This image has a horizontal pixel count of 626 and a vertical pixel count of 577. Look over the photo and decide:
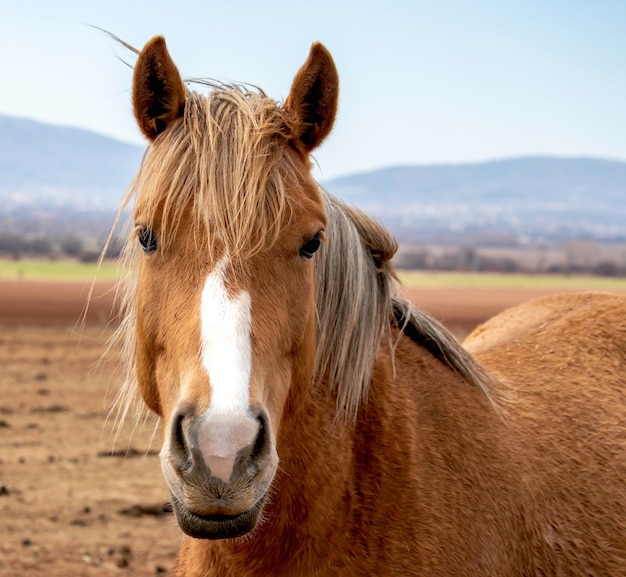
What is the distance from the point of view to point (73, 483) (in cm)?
838

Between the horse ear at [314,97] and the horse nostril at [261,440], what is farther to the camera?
the horse ear at [314,97]

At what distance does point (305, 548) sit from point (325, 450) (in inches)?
13.9

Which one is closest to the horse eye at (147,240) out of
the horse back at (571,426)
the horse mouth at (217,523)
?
the horse mouth at (217,523)

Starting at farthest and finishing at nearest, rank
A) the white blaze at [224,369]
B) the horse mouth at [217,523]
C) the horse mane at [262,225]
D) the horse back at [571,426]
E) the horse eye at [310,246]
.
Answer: the horse back at [571,426]
the horse eye at [310,246]
the horse mane at [262,225]
the horse mouth at [217,523]
the white blaze at [224,369]

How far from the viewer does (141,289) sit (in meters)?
2.82

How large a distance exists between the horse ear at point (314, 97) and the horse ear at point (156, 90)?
0.42 meters

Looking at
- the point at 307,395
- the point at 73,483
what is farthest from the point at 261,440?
the point at 73,483

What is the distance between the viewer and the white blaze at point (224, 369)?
219 centimetres

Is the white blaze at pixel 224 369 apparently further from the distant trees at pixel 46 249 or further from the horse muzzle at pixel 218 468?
the distant trees at pixel 46 249

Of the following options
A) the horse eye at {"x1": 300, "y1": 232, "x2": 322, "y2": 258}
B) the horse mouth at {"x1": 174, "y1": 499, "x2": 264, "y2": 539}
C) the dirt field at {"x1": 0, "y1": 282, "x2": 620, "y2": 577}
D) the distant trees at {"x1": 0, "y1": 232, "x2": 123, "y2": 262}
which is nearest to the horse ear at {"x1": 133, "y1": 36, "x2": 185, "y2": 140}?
the horse eye at {"x1": 300, "y1": 232, "x2": 322, "y2": 258}

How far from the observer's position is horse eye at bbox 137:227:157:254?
2.73 meters

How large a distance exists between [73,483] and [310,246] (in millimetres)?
6518

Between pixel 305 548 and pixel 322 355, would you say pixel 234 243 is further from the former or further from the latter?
pixel 305 548

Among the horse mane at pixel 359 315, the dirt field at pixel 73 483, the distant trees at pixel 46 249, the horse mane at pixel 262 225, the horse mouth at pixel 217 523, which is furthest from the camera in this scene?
the distant trees at pixel 46 249
